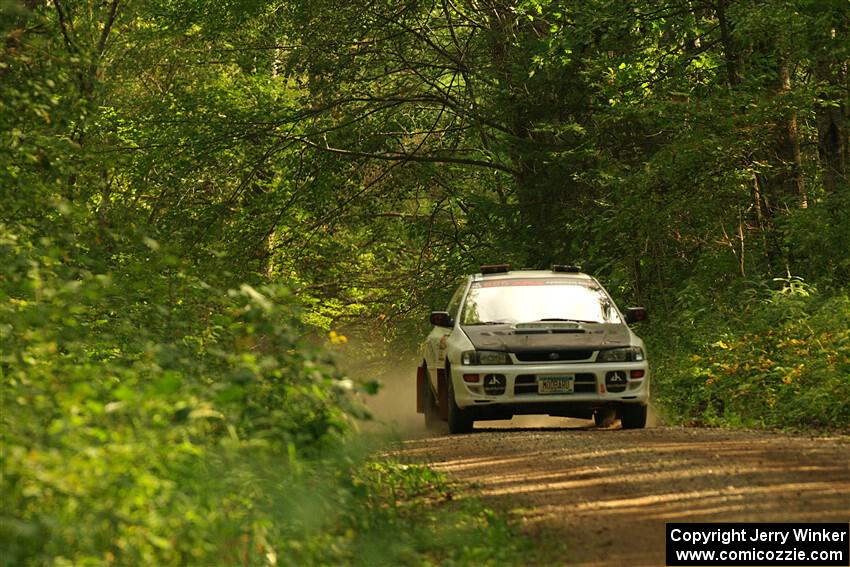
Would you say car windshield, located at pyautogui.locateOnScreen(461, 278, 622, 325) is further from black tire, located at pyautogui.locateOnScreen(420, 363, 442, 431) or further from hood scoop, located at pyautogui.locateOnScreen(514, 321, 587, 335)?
black tire, located at pyautogui.locateOnScreen(420, 363, 442, 431)

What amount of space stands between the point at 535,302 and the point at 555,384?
4.66 feet

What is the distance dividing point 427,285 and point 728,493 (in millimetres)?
20889

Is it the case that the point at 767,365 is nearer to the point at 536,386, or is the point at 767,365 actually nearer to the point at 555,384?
the point at 555,384

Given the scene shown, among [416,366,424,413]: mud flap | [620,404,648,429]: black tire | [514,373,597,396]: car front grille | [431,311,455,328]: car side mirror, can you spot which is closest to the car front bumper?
[514,373,597,396]: car front grille

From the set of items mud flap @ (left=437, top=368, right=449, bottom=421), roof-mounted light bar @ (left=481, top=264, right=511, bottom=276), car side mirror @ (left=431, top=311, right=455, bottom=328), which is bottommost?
mud flap @ (left=437, top=368, right=449, bottom=421)

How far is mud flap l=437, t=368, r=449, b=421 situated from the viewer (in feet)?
49.4

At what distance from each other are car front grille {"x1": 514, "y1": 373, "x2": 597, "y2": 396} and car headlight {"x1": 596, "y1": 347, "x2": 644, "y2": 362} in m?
0.24

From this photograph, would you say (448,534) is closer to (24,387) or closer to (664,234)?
(24,387)

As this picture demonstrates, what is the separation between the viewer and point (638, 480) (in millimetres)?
10117

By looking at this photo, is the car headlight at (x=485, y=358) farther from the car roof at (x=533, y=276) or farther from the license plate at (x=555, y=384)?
the car roof at (x=533, y=276)

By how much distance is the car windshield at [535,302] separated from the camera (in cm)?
1514

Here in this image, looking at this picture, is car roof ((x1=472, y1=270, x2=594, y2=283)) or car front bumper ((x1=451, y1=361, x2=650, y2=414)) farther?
car roof ((x1=472, y1=270, x2=594, y2=283))
